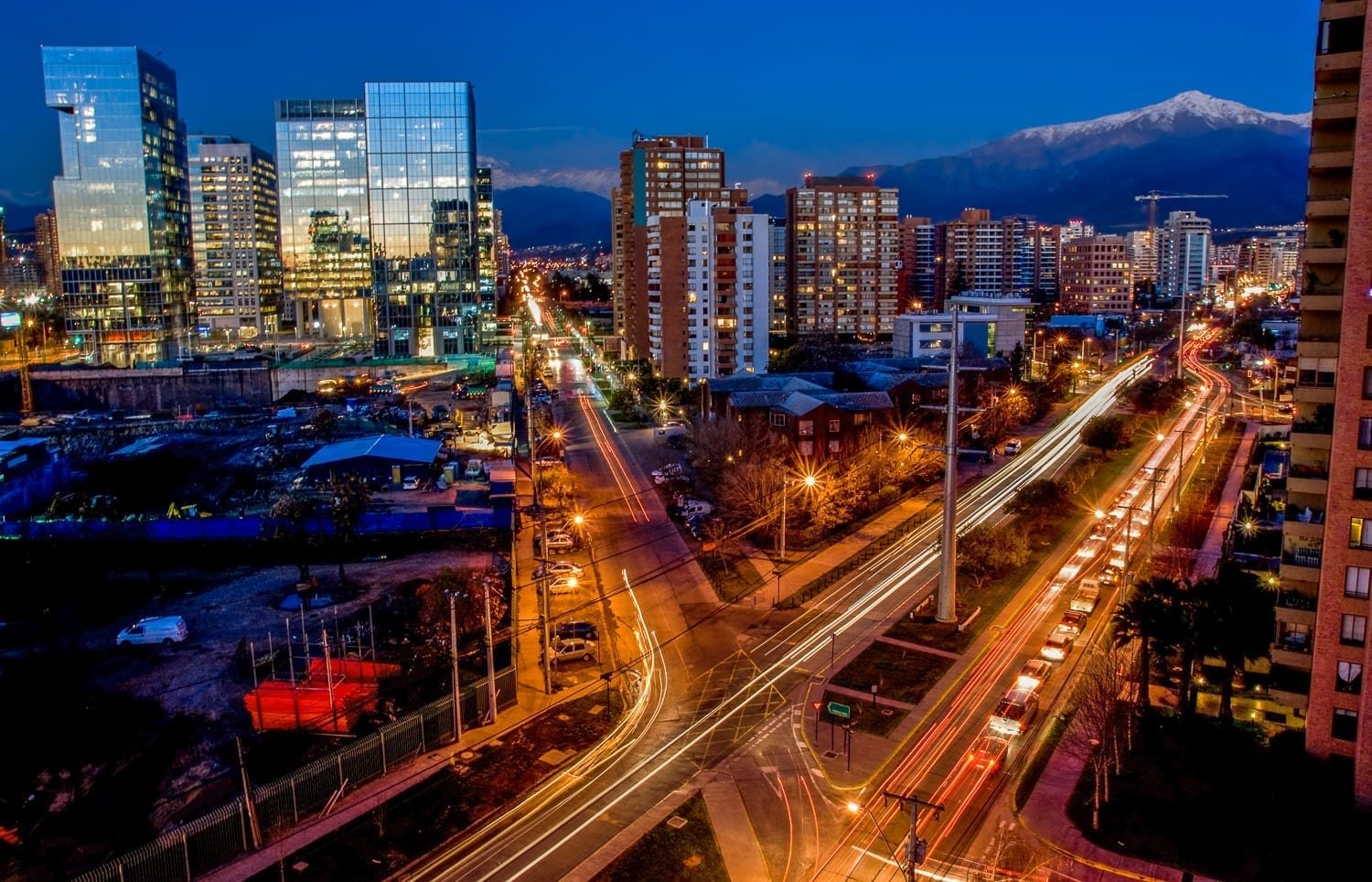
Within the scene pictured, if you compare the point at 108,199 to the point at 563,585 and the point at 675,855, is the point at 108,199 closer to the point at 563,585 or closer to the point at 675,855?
the point at 563,585

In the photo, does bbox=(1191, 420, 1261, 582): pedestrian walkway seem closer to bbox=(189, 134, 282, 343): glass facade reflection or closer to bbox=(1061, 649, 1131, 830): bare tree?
bbox=(1061, 649, 1131, 830): bare tree

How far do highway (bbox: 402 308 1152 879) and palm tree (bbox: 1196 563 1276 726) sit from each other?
7.91 m

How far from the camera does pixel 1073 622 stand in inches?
972

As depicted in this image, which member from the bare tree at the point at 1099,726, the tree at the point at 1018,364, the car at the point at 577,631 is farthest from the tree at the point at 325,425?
the bare tree at the point at 1099,726

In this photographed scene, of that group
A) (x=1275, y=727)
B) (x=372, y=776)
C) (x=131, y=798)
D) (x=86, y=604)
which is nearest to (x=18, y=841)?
(x=131, y=798)

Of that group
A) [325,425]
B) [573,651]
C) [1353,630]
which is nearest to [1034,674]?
[1353,630]

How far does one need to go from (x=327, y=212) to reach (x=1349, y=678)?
385ft

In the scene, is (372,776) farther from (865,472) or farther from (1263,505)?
(1263,505)

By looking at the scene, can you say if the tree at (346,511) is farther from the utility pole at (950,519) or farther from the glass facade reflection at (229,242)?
the glass facade reflection at (229,242)

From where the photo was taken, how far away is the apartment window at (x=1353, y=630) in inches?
670

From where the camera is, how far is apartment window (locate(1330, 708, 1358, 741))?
1716cm

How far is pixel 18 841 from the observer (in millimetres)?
16922

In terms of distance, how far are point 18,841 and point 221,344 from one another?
339ft

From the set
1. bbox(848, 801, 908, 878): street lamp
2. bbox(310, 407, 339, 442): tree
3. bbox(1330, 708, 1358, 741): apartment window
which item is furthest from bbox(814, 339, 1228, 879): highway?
bbox(310, 407, 339, 442): tree
